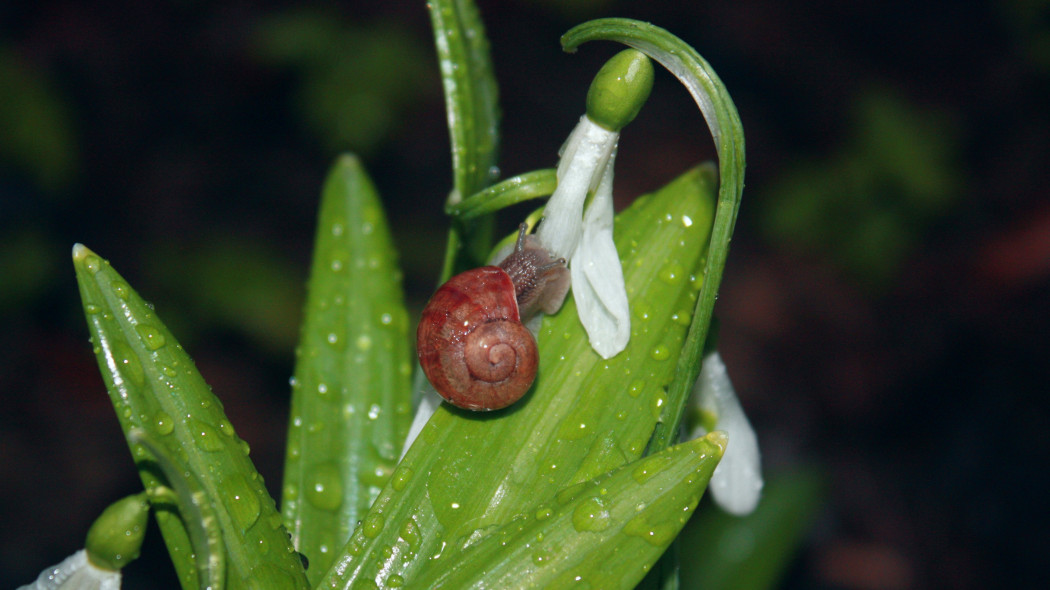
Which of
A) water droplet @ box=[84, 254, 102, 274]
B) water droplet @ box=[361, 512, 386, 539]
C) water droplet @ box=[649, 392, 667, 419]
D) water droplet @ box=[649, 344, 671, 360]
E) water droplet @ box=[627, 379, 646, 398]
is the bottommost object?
water droplet @ box=[361, 512, 386, 539]

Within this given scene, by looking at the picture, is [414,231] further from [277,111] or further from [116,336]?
[116,336]

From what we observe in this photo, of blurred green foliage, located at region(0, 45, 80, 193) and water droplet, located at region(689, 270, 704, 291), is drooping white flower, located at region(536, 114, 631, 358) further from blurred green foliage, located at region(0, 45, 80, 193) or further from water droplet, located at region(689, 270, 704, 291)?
blurred green foliage, located at region(0, 45, 80, 193)

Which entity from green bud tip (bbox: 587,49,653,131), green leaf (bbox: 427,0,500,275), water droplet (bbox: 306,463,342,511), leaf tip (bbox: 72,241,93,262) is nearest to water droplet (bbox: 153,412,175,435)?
leaf tip (bbox: 72,241,93,262)

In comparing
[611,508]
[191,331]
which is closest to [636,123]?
[191,331]

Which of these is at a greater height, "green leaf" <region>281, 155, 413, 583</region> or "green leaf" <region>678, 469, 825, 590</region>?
"green leaf" <region>281, 155, 413, 583</region>

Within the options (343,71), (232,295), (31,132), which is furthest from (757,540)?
(31,132)

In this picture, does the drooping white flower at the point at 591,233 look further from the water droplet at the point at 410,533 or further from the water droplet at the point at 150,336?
the water droplet at the point at 150,336

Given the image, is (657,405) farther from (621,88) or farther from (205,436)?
(205,436)
